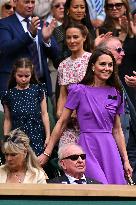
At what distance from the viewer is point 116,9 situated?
10.7 metres

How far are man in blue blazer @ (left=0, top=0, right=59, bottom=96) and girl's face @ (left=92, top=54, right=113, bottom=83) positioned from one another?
1220 mm

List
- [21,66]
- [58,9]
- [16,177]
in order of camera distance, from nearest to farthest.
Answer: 1. [16,177]
2. [21,66]
3. [58,9]

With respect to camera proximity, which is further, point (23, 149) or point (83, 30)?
point (83, 30)

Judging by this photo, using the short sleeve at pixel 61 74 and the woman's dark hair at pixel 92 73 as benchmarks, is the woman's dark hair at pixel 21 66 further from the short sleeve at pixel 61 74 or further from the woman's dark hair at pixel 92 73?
the woman's dark hair at pixel 92 73

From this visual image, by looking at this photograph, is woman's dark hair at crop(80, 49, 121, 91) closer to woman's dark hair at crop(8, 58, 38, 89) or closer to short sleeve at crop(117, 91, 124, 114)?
short sleeve at crop(117, 91, 124, 114)

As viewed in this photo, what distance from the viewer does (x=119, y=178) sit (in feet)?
28.6

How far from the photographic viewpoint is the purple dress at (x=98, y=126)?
8734 millimetres

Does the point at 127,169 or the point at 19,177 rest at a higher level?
the point at 19,177

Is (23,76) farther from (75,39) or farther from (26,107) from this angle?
(75,39)

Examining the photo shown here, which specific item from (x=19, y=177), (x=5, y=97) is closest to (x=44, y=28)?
(x=5, y=97)

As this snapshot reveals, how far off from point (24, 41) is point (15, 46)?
0.14 metres

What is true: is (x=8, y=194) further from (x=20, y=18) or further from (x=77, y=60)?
(x=20, y=18)

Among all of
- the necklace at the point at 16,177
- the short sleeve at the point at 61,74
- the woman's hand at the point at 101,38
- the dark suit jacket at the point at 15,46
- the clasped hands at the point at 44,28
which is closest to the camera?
the necklace at the point at 16,177

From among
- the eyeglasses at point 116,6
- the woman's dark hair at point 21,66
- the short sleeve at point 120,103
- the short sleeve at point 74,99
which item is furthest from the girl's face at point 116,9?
the short sleeve at point 74,99
